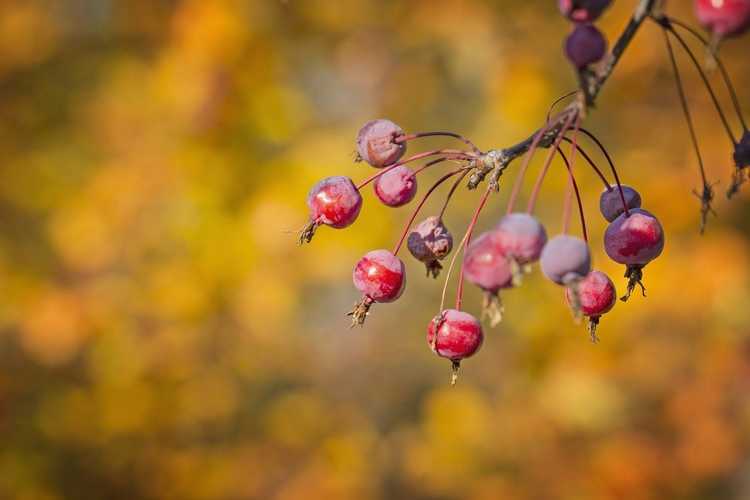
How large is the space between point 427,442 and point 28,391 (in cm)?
271

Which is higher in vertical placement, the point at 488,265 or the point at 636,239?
the point at 636,239

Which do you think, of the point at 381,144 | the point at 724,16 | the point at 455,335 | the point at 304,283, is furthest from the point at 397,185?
the point at 304,283

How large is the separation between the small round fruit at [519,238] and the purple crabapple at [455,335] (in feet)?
0.99

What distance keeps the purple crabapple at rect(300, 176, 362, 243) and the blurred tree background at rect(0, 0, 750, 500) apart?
2577 mm

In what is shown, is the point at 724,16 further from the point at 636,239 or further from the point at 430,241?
the point at 430,241

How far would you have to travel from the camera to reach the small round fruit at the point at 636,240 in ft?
4.09

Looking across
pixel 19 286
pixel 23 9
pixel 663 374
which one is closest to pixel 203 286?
pixel 19 286

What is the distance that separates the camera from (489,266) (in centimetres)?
100

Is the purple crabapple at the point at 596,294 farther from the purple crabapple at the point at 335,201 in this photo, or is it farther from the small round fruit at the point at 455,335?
the purple crabapple at the point at 335,201

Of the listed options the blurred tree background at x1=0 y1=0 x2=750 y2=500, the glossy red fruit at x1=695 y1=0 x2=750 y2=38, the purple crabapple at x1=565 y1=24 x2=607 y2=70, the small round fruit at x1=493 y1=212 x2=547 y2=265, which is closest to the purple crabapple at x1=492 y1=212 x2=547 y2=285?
the small round fruit at x1=493 y1=212 x2=547 y2=265

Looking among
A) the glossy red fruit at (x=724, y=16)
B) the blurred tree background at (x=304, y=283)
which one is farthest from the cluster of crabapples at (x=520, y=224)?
the blurred tree background at (x=304, y=283)

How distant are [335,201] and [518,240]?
17.9 inches

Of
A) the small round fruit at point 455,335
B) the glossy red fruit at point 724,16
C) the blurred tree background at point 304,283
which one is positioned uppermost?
the blurred tree background at point 304,283

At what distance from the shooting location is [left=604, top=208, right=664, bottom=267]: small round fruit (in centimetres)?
125
